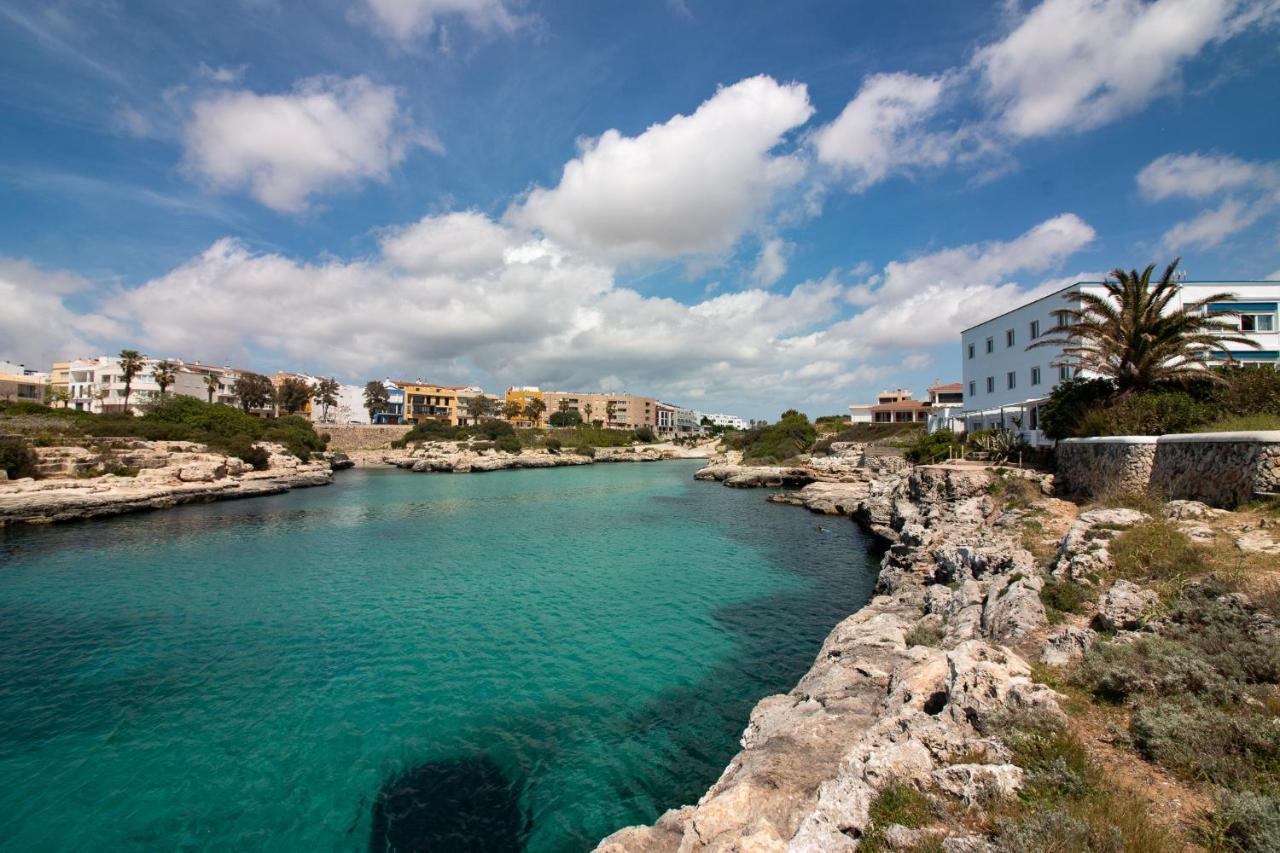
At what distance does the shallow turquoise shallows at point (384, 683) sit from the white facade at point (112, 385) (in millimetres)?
82863

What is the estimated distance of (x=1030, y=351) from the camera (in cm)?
3416

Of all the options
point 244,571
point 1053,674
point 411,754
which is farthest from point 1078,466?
point 244,571

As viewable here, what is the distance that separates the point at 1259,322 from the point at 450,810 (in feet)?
150

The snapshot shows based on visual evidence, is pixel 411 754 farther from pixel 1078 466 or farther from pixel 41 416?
pixel 41 416

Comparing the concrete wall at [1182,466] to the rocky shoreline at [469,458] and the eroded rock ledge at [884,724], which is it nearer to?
the eroded rock ledge at [884,724]

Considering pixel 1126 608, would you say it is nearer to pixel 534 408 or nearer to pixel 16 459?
pixel 16 459

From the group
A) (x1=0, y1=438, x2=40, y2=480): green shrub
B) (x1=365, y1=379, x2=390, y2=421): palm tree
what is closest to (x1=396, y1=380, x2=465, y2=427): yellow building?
(x1=365, y1=379, x2=390, y2=421): palm tree

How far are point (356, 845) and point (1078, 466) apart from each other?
951 inches

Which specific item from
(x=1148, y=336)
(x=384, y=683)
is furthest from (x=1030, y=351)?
(x=384, y=683)

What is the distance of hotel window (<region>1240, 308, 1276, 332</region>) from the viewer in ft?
101

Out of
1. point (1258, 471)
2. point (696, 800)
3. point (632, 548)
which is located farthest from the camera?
point (632, 548)

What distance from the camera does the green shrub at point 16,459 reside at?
141ft

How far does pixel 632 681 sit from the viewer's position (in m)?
13.7

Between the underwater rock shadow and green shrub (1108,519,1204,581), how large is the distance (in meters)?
11.6
